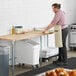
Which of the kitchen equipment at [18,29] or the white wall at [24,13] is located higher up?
the white wall at [24,13]

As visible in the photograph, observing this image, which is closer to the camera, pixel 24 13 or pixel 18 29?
pixel 18 29

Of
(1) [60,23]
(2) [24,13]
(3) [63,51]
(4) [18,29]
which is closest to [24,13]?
(2) [24,13]

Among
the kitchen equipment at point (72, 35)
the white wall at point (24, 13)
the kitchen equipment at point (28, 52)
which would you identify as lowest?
the kitchen equipment at point (28, 52)

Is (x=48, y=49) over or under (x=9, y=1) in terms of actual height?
under

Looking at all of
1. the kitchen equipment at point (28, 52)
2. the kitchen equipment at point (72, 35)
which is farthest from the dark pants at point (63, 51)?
the kitchen equipment at point (72, 35)

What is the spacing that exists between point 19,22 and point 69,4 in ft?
9.41

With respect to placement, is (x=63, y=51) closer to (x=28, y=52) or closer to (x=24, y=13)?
(x=28, y=52)

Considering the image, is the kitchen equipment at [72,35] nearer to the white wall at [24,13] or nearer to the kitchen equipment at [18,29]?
the white wall at [24,13]

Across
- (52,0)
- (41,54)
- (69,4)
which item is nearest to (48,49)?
(41,54)

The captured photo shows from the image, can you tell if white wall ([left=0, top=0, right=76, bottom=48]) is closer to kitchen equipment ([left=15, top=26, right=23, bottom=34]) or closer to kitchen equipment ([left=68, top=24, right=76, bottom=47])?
kitchen equipment ([left=15, top=26, right=23, bottom=34])

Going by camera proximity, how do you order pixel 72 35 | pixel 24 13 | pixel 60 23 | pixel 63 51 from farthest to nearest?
pixel 72 35, pixel 24 13, pixel 63 51, pixel 60 23

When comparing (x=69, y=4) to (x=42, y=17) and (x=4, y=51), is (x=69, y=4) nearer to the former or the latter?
(x=42, y=17)

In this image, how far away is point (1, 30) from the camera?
17.6ft

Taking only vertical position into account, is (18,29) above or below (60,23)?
below
